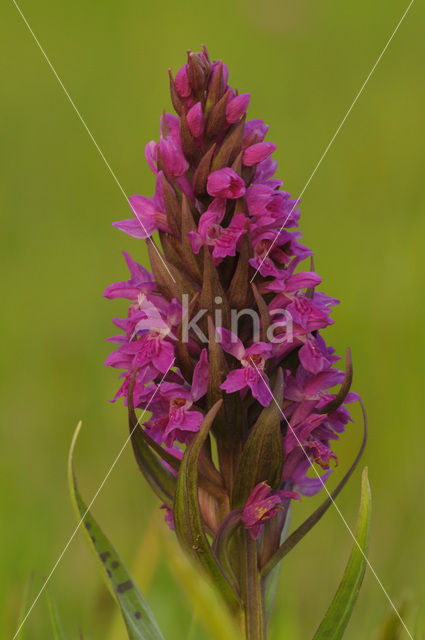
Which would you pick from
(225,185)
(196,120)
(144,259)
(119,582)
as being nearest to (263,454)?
(119,582)

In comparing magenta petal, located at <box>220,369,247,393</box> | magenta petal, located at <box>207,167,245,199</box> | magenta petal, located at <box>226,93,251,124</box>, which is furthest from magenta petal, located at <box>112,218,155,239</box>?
magenta petal, located at <box>220,369,247,393</box>

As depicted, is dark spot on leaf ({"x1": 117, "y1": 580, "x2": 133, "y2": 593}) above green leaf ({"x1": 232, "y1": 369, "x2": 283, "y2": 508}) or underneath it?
underneath

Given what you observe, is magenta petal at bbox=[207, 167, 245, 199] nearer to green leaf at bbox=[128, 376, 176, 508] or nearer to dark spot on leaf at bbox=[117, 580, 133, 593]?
green leaf at bbox=[128, 376, 176, 508]

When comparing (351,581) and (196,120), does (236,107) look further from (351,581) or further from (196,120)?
(351,581)

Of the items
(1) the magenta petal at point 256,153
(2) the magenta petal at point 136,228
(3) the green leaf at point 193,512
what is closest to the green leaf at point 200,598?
(3) the green leaf at point 193,512

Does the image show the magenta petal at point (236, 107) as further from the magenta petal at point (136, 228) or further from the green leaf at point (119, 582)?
the green leaf at point (119, 582)
